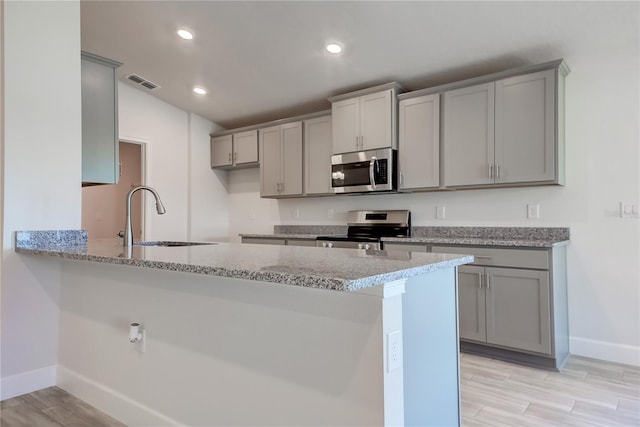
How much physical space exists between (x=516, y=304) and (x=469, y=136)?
1321 millimetres

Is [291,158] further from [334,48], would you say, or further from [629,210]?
[629,210]

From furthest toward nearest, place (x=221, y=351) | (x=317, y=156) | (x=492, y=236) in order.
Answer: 1. (x=317, y=156)
2. (x=492, y=236)
3. (x=221, y=351)

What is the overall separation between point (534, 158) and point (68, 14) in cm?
330

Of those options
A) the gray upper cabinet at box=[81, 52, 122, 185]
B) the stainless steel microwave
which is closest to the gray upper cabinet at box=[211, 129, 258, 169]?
the stainless steel microwave

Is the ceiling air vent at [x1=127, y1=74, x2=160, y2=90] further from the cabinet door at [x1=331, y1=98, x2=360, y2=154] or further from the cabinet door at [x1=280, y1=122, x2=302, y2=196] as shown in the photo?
the cabinet door at [x1=331, y1=98, x2=360, y2=154]

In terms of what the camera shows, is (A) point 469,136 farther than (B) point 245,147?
No

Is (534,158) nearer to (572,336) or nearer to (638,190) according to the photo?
(638,190)

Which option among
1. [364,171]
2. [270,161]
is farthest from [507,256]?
[270,161]

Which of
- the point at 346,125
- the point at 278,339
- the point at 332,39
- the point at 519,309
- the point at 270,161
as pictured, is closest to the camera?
the point at 278,339

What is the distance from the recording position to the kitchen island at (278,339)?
125cm

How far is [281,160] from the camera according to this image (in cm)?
463

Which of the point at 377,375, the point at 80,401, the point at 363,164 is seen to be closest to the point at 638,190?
the point at 363,164

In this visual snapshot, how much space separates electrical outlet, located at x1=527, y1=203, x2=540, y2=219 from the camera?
3230 mm

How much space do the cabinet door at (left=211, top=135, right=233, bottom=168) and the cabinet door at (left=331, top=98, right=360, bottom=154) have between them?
1.70 metres
